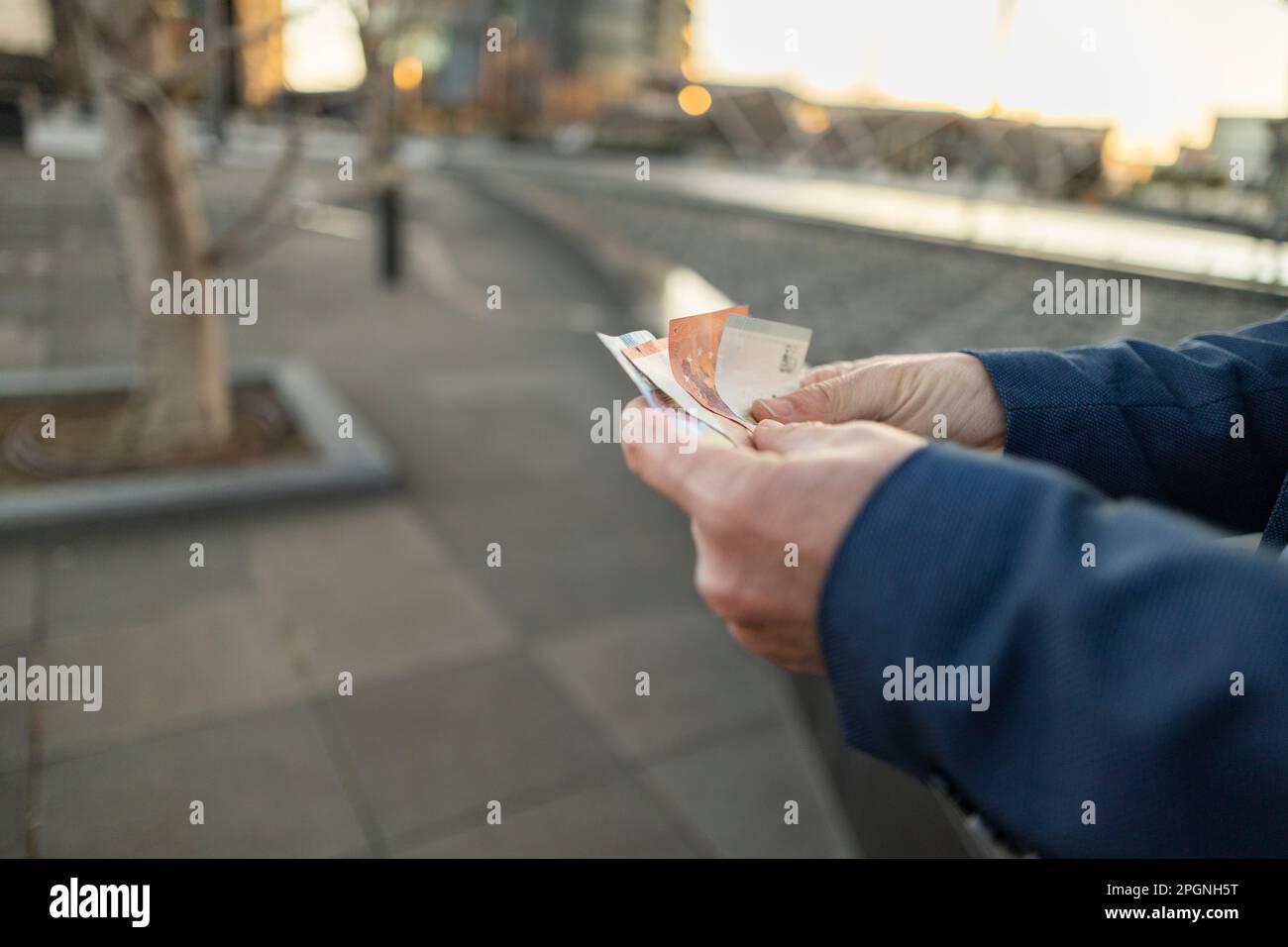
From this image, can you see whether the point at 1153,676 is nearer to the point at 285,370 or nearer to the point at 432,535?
the point at 432,535

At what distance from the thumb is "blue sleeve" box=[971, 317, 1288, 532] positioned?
7.6 inches

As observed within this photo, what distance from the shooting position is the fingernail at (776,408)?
4.47 ft

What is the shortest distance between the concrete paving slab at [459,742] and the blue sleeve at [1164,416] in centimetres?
213

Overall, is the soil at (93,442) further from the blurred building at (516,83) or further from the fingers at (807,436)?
the blurred building at (516,83)

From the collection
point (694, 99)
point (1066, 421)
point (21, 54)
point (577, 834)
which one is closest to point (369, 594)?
point (577, 834)

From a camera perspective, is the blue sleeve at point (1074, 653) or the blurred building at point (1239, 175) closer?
the blue sleeve at point (1074, 653)

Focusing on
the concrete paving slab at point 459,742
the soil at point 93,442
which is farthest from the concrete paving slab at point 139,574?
the concrete paving slab at point 459,742

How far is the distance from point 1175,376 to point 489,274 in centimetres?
927

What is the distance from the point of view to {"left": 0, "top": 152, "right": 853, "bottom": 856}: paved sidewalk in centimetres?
275

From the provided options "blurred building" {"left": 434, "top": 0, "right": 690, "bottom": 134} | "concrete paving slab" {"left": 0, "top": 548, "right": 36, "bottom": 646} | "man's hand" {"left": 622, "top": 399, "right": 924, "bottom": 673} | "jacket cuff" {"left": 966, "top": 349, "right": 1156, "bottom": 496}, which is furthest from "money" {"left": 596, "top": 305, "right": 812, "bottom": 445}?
"blurred building" {"left": 434, "top": 0, "right": 690, "bottom": 134}

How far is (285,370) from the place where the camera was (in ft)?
20.2

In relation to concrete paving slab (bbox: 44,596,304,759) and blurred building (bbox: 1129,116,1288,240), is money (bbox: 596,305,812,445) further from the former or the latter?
concrete paving slab (bbox: 44,596,304,759)

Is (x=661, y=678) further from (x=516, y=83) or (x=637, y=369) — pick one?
(x=516, y=83)

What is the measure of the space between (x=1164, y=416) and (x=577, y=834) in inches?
81.9
